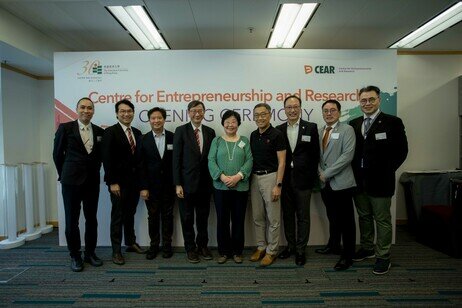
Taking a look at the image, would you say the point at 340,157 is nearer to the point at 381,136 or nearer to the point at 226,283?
the point at 381,136

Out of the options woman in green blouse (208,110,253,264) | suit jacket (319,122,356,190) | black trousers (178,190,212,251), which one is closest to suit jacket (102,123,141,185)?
black trousers (178,190,212,251)

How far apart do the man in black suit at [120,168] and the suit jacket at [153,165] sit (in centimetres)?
11

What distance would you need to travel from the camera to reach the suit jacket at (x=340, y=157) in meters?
2.98

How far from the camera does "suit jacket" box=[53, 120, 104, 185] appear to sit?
3006mm

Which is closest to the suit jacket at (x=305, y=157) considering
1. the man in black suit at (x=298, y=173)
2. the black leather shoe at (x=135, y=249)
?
the man in black suit at (x=298, y=173)

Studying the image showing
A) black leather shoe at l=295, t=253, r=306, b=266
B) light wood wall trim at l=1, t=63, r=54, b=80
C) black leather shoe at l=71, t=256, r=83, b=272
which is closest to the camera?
black leather shoe at l=71, t=256, r=83, b=272

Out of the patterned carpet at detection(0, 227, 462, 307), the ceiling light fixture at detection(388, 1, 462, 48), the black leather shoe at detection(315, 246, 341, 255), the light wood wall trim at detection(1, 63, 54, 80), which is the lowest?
the patterned carpet at detection(0, 227, 462, 307)

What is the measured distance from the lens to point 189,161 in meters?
3.18

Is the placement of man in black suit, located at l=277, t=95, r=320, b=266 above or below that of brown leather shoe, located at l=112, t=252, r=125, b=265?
above

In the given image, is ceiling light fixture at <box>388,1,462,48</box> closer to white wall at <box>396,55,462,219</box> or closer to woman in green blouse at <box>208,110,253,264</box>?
white wall at <box>396,55,462,219</box>

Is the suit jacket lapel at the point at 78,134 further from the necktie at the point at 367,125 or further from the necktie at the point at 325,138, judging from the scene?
the necktie at the point at 367,125

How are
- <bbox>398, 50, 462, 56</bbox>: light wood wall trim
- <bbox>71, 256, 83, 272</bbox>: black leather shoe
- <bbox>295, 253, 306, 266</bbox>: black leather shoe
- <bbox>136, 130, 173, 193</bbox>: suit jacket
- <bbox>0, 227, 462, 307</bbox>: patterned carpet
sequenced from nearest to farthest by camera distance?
<bbox>0, 227, 462, 307</bbox>: patterned carpet < <bbox>71, 256, 83, 272</bbox>: black leather shoe < <bbox>295, 253, 306, 266</bbox>: black leather shoe < <bbox>136, 130, 173, 193</bbox>: suit jacket < <bbox>398, 50, 462, 56</bbox>: light wood wall trim

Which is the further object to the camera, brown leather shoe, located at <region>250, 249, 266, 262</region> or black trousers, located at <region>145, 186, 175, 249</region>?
black trousers, located at <region>145, 186, 175, 249</region>

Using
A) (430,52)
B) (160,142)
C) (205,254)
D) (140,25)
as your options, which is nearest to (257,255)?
(205,254)
